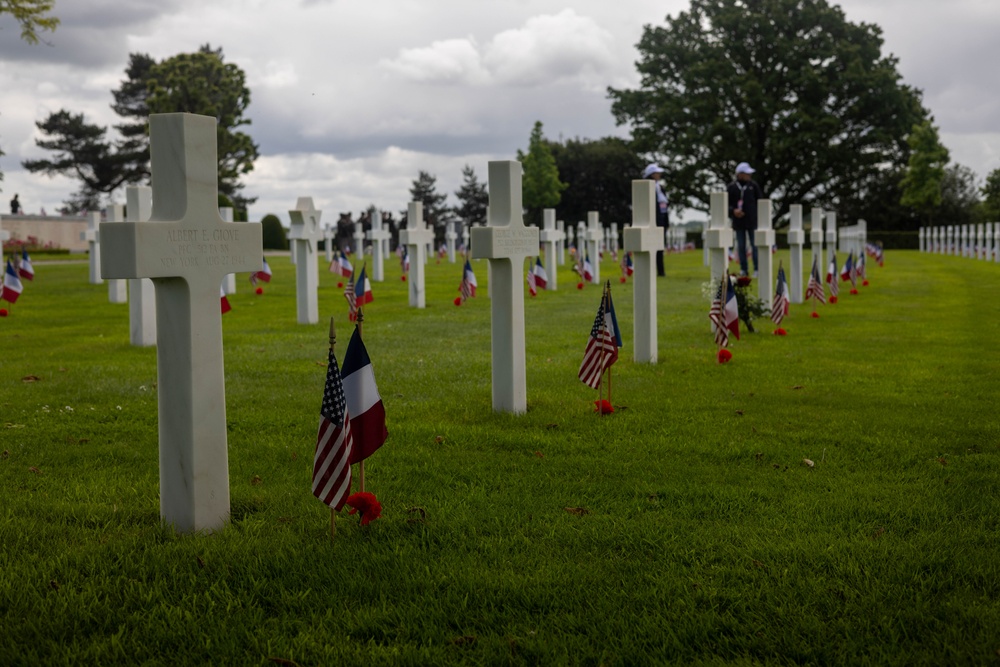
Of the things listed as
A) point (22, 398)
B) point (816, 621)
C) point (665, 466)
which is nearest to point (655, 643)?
point (816, 621)

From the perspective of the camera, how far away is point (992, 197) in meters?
65.9

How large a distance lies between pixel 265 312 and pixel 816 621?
563 inches

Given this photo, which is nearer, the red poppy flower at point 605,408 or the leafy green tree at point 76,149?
the red poppy flower at point 605,408

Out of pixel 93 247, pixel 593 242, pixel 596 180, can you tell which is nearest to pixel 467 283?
pixel 593 242

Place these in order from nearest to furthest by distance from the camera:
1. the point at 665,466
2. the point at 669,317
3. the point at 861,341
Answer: the point at 665,466, the point at 861,341, the point at 669,317

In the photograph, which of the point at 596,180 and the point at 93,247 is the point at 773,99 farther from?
the point at 93,247

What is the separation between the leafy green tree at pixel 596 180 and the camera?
70812 mm

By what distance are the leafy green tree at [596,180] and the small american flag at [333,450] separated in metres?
66.9

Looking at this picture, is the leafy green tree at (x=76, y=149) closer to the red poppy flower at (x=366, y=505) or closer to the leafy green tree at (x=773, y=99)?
the leafy green tree at (x=773, y=99)

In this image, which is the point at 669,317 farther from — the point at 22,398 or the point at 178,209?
the point at 178,209

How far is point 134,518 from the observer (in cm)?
484

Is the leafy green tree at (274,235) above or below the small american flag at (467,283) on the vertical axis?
above

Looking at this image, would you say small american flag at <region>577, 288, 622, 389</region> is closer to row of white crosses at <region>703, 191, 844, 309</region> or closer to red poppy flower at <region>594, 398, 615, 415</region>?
red poppy flower at <region>594, 398, 615, 415</region>

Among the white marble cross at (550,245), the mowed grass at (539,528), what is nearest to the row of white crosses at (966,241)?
the white marble cross at (550,245)
